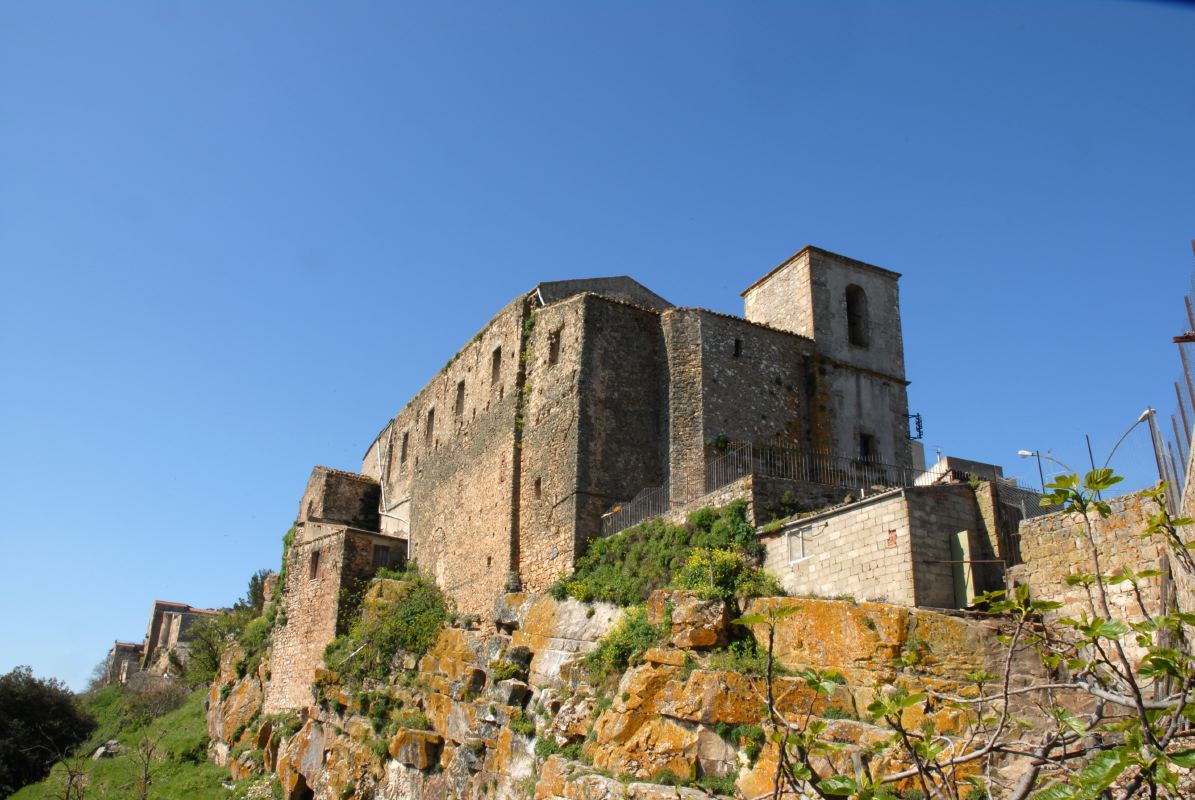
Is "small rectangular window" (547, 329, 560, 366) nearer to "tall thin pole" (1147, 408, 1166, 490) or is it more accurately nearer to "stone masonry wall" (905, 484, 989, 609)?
"stone masonry wall" (905, 484, 989, 609)

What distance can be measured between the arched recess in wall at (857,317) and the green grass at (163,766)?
2406cm

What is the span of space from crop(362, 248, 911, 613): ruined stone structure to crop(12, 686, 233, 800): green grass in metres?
11.6

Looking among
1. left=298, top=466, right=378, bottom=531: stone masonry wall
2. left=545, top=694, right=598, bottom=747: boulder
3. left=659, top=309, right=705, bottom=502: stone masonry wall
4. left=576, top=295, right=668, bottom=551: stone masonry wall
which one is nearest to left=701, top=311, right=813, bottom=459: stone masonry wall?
left=659, top=309, right=705, bottom=502: stone masonry wall

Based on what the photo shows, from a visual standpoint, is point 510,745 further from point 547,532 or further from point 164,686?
point 164,686

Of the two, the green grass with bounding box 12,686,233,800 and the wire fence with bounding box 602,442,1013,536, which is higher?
the wire fence with bounding box 602,442,1013,536

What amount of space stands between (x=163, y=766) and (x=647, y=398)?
80.6ft

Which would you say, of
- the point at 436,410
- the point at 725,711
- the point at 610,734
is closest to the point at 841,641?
the point at 725,711

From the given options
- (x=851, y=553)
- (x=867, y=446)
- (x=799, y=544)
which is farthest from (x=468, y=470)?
(x=851, y=553)

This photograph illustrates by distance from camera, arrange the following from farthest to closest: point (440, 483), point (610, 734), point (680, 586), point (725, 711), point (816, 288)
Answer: point (440, 483) < point (816, 288) < point (680, 586) < point (610, 734) < point (725, 711)

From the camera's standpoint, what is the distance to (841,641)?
1584cm

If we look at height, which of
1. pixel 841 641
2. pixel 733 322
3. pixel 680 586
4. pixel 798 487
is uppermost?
pixel 733 322

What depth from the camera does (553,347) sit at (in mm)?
28172

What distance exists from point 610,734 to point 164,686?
44193mm

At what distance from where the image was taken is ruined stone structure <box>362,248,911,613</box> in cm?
2566
